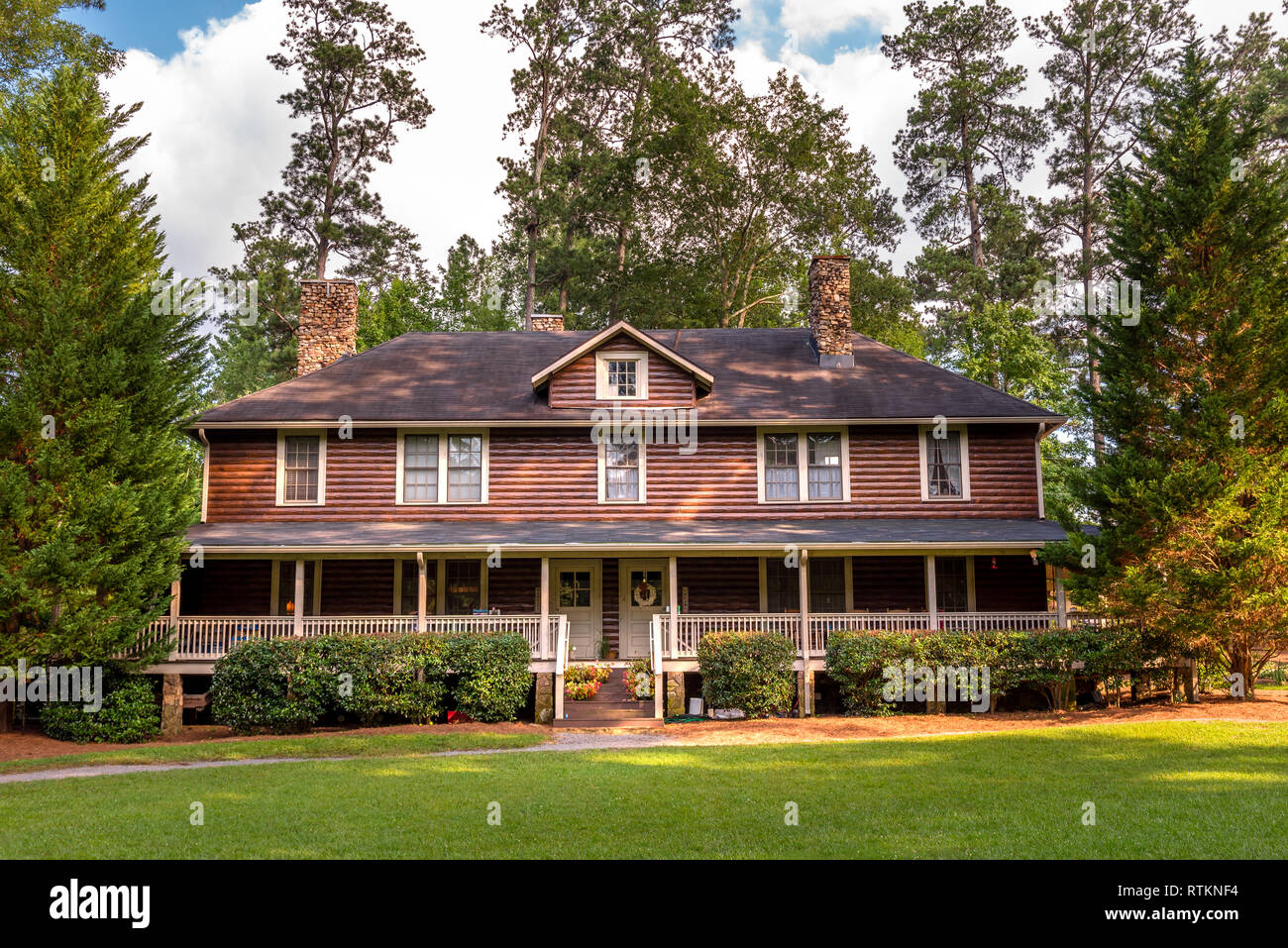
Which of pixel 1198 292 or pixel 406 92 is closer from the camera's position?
pixel 1198 292

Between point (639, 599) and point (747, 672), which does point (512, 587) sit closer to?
point (639, 599)

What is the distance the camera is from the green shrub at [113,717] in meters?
15.4

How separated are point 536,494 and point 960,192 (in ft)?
93.7

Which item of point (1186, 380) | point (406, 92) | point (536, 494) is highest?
point (406, 92)

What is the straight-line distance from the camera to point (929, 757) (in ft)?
39.3

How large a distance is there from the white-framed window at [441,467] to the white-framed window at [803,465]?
20.3 feet

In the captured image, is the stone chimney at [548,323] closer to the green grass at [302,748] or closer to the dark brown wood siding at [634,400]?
the dark brown wood siding at [634,400]

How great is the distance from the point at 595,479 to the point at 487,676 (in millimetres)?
5701

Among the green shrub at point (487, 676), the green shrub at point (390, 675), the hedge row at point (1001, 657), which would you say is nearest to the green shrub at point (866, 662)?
the hedge row at point (1001, 657)

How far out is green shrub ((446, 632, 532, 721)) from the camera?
16.1m

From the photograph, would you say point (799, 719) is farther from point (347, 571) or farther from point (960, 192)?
point (960, 192)
